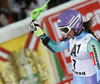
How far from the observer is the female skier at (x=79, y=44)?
2947 mm

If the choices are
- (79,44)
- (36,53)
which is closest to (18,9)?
(36,53)

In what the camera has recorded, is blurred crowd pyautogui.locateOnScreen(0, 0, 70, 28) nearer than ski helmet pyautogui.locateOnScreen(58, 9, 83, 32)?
No

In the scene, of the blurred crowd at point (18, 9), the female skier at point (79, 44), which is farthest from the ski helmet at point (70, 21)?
the blurred crowd at point (18, 9)

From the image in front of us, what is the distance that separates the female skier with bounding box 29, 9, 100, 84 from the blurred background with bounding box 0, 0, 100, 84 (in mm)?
1027

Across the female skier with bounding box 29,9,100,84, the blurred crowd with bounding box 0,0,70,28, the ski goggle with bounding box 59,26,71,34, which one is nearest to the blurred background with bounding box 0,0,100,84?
the blurred crowd with bounding box 0,0,70,28

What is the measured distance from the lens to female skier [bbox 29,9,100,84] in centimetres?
295

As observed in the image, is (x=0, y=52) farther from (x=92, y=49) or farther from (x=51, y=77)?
(x=92, y=49)

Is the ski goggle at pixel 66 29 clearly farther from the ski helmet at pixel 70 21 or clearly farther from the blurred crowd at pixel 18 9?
the blurred crowd at pixel 18 9

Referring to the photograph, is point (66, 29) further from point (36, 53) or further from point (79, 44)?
point (36, 53)

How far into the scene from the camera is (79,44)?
122 inches

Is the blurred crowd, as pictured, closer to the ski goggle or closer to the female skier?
the female skier

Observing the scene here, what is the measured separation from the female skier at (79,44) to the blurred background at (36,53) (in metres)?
1.03

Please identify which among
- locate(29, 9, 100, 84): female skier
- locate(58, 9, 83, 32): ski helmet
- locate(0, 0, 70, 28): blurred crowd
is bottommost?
locate(29, 9, 100, 84): female skier

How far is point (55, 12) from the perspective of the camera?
4367mm
